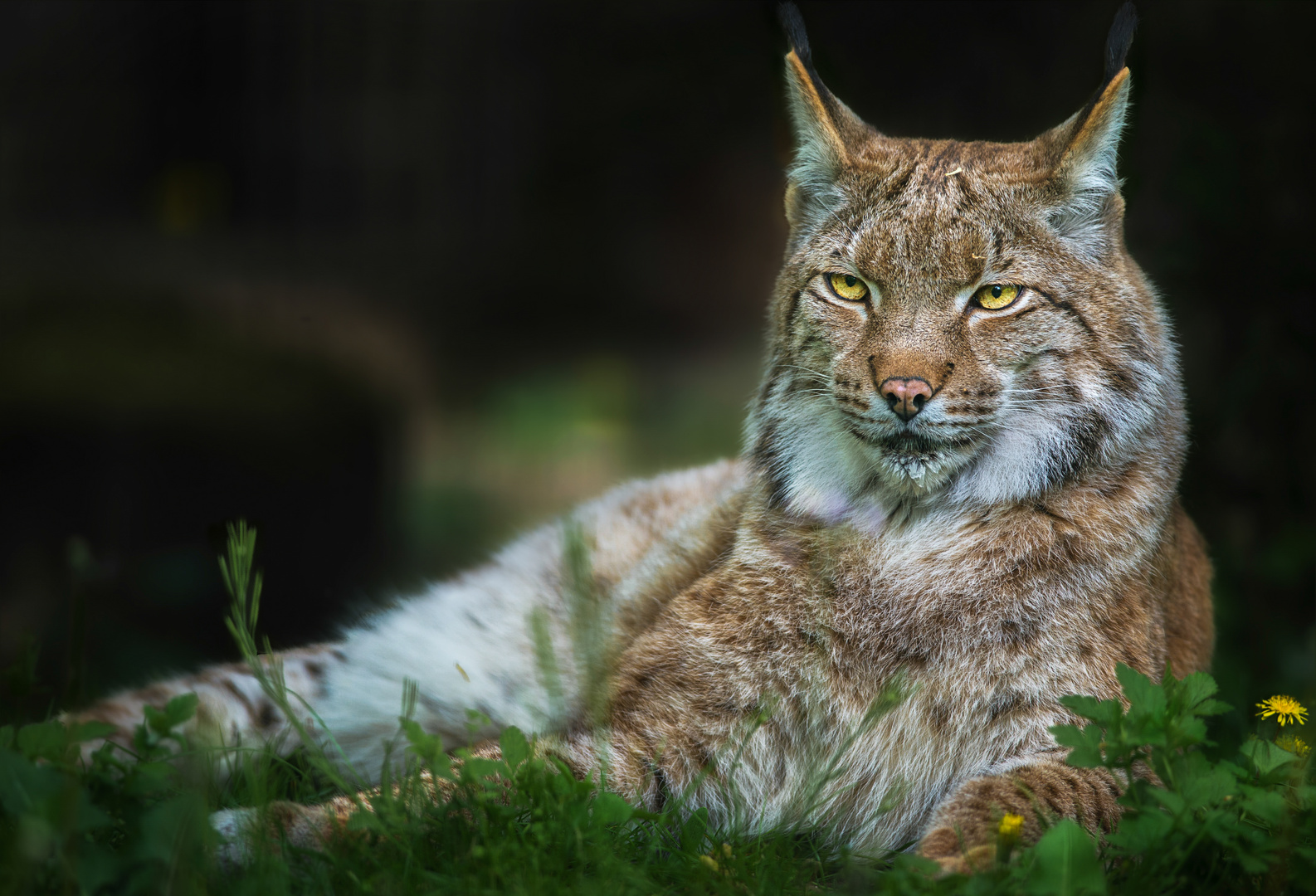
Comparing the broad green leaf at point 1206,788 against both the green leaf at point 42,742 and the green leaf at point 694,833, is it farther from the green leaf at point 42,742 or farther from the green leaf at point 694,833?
the green leaf at point 42,742

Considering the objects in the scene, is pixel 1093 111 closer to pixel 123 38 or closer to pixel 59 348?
pixel 59 348

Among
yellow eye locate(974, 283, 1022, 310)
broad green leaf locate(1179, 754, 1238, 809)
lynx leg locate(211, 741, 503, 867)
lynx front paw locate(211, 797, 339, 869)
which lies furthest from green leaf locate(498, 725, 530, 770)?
yellow eye locate(974, 283, 1022, 310)

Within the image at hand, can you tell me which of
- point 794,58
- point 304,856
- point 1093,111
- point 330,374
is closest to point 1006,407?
point 1093,111

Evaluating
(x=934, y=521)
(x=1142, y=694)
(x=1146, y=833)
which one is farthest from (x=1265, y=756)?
(x=934, y=521)

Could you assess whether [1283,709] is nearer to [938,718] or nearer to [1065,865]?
[938,718]

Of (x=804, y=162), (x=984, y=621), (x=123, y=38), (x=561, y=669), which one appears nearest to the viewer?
(x=984, y=621)

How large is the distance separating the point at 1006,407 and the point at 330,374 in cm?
414

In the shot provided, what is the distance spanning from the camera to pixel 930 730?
8.71ft

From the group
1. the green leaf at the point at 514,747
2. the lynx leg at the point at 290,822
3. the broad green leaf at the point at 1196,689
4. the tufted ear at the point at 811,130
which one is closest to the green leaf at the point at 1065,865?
the broad green leaf at the point at 1196,689

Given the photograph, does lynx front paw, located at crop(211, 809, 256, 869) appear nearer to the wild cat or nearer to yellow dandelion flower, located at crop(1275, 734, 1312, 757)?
the wild cat

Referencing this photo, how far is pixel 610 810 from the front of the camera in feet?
7.48

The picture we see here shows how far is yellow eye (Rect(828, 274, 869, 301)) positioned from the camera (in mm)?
2885

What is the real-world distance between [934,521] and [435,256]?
5.13m

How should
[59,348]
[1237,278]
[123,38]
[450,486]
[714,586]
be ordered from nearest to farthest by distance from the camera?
1. [714,586]
2. [1237,278]
3. [59,348]
4. [123,38]
5. [450,486]
